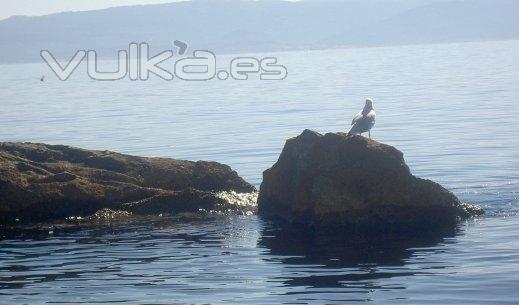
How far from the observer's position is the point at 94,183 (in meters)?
17.2

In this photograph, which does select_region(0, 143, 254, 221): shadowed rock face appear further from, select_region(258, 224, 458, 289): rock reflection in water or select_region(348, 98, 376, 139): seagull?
select_region(348, 98, 376, 139): seagull

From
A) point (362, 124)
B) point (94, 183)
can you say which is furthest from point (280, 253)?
point (362, 124)

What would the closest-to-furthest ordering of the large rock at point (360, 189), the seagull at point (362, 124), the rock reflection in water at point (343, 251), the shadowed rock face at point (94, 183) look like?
the rock reflection in water at point (343, 251)
the large rock at point (360, 189)
the shadowed rock face at point (94, 183)
the seagull at point (362, 124)

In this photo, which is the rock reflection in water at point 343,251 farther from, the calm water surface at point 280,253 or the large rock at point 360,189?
the large rock at point 360,189

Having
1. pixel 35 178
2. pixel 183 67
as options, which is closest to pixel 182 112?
pixel 35 178

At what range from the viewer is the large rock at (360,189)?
52.0 ft

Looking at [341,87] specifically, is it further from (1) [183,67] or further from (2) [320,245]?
(1) [183,67]

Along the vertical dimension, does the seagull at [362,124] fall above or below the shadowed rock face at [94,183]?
above

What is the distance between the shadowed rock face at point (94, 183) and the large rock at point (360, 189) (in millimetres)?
2079

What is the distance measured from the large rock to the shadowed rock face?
2.08 meters

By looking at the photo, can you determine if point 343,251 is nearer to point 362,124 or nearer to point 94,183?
point 94,183

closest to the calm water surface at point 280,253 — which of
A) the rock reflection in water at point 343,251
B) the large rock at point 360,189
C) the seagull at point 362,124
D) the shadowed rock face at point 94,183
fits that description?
the rock reflection in water at point 343,251

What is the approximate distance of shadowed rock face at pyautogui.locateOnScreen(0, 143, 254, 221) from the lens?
55.2ft

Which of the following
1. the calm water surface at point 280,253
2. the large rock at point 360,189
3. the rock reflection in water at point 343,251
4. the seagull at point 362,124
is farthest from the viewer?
the seagull at point 362,124
